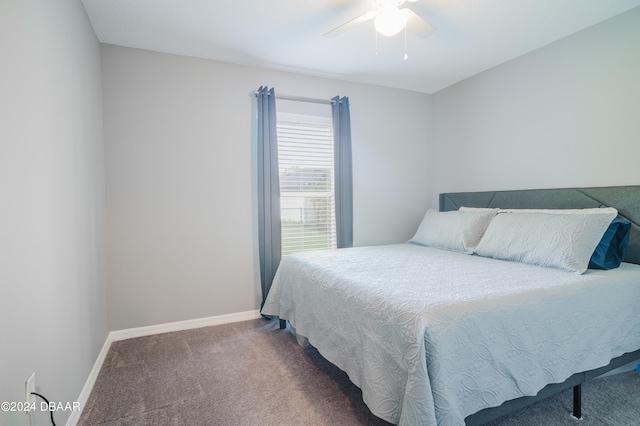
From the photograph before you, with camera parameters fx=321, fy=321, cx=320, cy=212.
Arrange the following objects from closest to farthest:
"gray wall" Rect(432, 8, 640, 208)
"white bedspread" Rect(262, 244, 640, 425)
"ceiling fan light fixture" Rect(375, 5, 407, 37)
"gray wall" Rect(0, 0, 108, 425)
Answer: "gray wall" Rect(0, 0, 108, 425)
"white bedspread" Rect(262, 244, 640, 425)
"ceiling fan light fixture" Rect(375, 5, 407, 37)
"gray wall" Rect(432, 8, 640, 208)

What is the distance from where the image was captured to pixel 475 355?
135 cm

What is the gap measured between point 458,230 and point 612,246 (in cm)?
108

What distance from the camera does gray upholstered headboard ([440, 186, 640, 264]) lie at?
88.7 inches

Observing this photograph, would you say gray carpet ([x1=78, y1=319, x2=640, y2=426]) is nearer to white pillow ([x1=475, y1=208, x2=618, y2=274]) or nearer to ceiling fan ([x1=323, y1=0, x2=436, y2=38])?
white pillow ([x1=475, y1=208, x2=618, y2=274])

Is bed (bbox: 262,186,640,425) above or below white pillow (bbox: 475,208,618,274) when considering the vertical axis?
below

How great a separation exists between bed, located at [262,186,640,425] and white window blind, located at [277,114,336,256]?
1140mm

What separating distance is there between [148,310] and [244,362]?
3.74ft

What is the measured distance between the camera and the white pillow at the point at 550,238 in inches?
80.4

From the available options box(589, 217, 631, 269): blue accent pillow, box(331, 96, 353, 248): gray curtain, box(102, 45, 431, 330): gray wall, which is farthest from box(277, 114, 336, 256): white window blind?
box(589, 217, 631, 269): blue accent pillow

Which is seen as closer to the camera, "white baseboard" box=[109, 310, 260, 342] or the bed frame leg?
the bed frame leg

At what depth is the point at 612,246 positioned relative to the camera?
7.00 feet

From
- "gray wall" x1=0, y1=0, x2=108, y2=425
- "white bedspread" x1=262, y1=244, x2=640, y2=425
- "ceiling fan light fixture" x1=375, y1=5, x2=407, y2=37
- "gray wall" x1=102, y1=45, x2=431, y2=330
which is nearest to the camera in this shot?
"gray wall" x1=0, y1=0, x2=108, y2=425

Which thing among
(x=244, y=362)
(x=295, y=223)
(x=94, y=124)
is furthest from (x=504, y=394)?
(x=94, y=124)

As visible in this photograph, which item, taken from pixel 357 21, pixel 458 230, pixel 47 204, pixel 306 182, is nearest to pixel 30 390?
pixel 47 204
